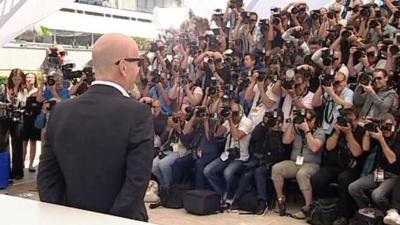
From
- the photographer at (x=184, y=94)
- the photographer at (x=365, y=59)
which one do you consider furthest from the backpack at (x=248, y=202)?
the photographer at (x=365, y=59)

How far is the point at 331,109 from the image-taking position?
5574mm

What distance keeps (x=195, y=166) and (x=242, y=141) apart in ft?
2.18

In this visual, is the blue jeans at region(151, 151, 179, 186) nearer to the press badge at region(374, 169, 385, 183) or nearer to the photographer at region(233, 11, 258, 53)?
the photographer at region(233, 11, 258, 53)

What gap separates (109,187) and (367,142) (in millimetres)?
3628

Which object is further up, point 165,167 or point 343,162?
point 343,162

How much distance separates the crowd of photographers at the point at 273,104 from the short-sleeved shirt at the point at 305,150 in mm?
13

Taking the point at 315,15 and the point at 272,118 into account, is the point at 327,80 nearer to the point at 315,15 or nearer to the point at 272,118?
the point at 272,118

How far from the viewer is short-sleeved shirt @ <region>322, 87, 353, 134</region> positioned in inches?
215

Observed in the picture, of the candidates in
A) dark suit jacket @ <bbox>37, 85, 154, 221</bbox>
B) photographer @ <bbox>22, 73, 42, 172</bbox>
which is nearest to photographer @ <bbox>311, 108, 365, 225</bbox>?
dark suit jacket @ <bbox>37, 85, 154, 221</bbox>

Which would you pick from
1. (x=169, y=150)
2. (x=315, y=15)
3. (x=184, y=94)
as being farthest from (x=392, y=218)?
(x=315, y=15)

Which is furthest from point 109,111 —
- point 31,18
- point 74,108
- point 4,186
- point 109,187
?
point 31,18

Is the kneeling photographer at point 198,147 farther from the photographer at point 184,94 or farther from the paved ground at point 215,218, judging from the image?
the paved ground at point 215,218

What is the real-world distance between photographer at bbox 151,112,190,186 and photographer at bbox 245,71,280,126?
83 cm

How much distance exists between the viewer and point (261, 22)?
7.23m
